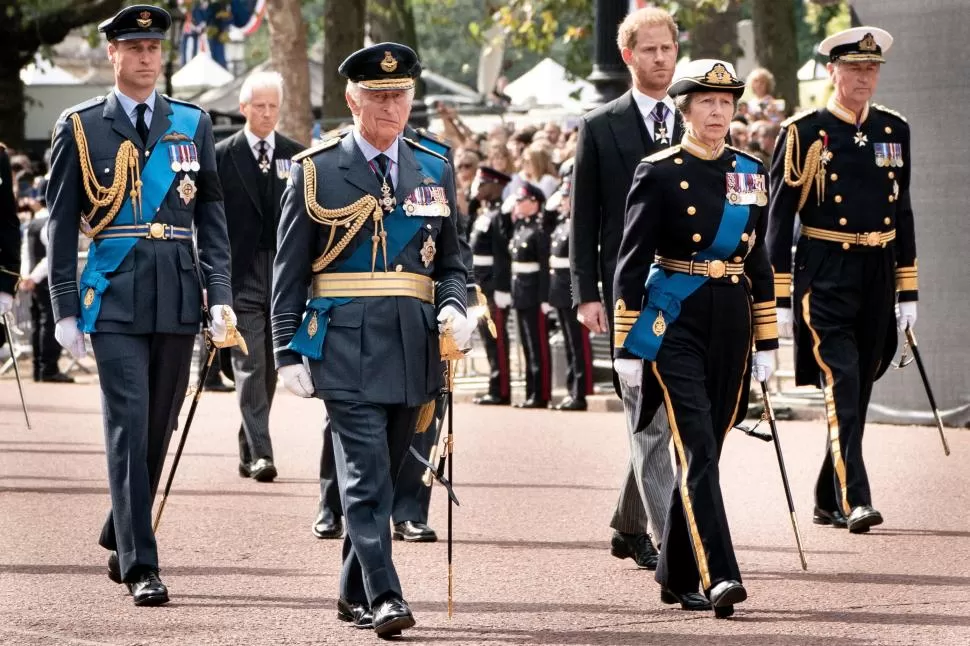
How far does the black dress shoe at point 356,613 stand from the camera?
6879 mm

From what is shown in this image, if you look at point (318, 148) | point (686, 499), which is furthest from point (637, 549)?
point (318, 148)

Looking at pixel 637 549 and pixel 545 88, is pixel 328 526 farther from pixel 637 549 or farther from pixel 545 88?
pixel 545 88

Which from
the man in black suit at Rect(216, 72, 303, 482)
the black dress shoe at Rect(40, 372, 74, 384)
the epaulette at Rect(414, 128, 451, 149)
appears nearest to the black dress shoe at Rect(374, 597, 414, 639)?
the epaulette at Rect(414, 128, 451, 149)

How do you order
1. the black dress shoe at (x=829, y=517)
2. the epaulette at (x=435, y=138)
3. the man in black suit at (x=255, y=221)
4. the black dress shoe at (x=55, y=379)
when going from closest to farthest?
the epaulette at (x=435, y=138)
the black dress shoe at (x=829, y=517)
the man in black suit at (x=255, y=221)
the black dress shoe at (x=55, y=379)

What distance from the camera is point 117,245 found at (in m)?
7.67

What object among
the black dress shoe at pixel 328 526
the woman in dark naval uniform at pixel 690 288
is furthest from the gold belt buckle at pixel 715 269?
the black dress shoe at pixel 328 526

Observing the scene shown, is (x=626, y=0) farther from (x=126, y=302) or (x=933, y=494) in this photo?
(x=126, y=302)

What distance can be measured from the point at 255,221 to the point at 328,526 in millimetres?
2328

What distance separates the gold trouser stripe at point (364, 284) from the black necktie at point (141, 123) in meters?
1.26

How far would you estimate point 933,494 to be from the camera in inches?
394

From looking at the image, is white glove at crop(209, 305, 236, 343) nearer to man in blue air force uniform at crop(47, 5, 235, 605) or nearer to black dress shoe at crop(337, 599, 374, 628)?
man in blue air force uniform at crop(47, 5, 235, 605)

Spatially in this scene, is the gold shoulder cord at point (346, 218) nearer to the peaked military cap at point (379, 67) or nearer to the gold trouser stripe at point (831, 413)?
the peaked military cap at point (379, 67)

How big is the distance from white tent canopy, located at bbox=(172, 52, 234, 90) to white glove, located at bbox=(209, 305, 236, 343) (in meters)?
31.1

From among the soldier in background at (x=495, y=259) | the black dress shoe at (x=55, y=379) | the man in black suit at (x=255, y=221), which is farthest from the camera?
the black dress shoe at (x=55, y=379)
